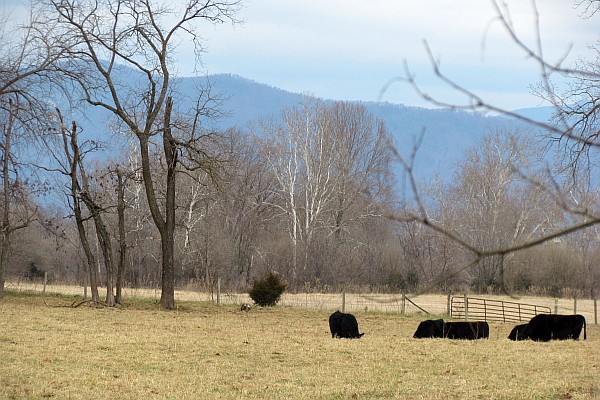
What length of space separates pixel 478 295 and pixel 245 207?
21173 millimetres

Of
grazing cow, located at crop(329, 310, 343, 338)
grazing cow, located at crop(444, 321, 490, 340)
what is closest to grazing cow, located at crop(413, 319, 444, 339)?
grazing cow, located at crop(444, 321, 490, 340)

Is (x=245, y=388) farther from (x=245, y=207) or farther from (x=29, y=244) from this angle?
(x=245, y=207)

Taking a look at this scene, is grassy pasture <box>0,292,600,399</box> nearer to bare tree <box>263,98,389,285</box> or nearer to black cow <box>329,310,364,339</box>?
black cow <box>329,310,364,339</box>

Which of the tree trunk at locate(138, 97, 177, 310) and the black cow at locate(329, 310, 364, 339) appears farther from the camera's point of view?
the tree trunk at locate(138, 97, 177, 310)

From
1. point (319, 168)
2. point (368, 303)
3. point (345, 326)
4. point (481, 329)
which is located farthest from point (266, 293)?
point (319, 168)

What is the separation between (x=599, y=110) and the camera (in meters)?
12.9

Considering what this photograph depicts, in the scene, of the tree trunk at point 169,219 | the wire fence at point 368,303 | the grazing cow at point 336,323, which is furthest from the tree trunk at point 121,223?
the grazing cow at point 336,323

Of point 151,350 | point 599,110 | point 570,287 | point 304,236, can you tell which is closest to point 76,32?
point 151,350

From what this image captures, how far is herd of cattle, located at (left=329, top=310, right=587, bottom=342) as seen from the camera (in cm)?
1916

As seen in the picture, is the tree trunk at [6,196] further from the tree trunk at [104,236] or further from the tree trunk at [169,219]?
the tree trunk at [169,219]

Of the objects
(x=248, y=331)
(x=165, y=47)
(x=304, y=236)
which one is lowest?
(x=248, y=331)

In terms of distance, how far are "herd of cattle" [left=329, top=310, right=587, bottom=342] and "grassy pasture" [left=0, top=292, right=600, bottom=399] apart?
0.64 metres

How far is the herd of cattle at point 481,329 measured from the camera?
1916cm

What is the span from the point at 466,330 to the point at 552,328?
91.5 inches
